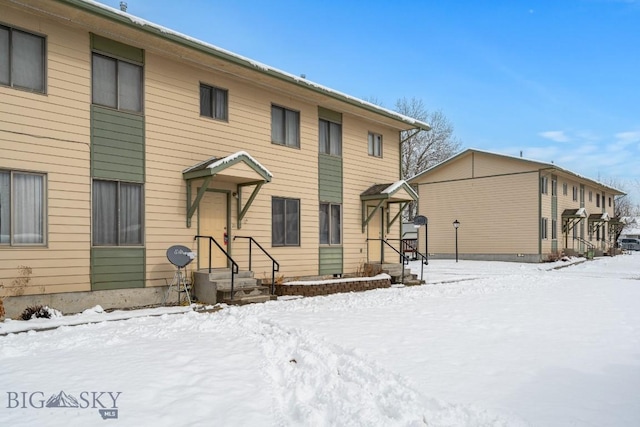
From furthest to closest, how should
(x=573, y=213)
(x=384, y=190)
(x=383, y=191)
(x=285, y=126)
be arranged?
(x=573, y=213), (x=384, y=190), (x=383, y=191), (x=285, y=126)

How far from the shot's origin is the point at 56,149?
9.04 m

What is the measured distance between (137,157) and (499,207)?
24.2 metres

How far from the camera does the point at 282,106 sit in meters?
13.5

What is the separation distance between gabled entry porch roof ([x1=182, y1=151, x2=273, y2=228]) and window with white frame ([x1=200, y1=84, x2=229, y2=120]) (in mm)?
1138

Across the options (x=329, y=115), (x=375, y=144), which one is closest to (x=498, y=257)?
(x=375, y=144)

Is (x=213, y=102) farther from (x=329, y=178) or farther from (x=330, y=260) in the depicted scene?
(x=330, y=260)

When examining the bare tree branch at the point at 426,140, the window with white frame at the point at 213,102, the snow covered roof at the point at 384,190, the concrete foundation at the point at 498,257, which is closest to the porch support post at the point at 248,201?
the window with white frame at the point at 213,102

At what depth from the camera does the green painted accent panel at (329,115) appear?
14684 mm

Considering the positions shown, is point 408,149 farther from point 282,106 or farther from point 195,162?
point 195,162

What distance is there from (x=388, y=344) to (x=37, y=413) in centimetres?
424

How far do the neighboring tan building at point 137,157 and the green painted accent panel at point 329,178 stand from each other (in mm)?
52

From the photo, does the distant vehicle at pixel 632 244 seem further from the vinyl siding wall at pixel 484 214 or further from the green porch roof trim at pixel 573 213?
the vinyl siding wall at pixel 484 214

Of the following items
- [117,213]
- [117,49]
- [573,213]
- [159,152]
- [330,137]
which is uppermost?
[117,49]

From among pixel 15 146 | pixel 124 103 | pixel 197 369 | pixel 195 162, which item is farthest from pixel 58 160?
pixel 197 369
